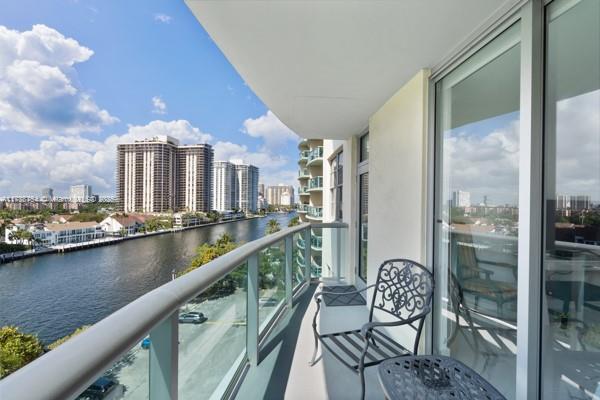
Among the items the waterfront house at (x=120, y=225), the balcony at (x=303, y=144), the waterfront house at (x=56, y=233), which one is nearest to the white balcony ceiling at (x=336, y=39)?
the waterfront house at (x=56, y=233)

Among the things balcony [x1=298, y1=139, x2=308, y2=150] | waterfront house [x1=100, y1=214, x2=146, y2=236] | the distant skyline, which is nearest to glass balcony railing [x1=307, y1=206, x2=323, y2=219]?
the distant skyline

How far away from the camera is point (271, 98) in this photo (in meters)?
3.19

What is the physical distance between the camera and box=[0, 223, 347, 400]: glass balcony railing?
0.51 meters

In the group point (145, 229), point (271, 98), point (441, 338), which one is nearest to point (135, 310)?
point (441, 338)

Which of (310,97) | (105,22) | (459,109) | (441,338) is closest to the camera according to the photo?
(459,109)

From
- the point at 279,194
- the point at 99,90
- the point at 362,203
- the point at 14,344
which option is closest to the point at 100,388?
the point at 362,203

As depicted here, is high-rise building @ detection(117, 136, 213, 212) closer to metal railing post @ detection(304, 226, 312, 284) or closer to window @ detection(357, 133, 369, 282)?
metal railing post @ detection(304, 226, 312, 284)

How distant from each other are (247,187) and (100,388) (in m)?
42.2

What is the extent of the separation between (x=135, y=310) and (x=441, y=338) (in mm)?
2324

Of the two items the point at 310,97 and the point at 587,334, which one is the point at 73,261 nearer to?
the point at 310,97

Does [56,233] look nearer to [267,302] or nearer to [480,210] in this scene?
[267,302]

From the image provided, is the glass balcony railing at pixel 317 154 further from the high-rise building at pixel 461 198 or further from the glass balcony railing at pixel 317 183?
the high-rise building at pixel 461 198

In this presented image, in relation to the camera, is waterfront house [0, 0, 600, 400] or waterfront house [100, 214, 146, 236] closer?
waterfront house [0, 0, 600, 400]

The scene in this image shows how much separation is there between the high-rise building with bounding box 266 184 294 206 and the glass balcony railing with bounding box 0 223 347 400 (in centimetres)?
4953
